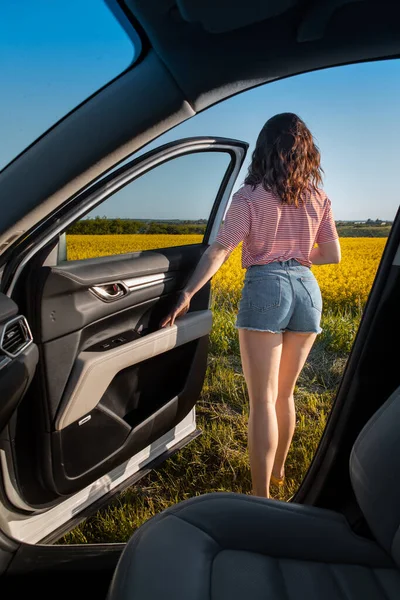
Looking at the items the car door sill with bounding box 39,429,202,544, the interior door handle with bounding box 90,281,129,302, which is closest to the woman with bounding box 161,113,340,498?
the interior door handle with bounding box 90,281,129,302

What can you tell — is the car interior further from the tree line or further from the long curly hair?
the long curly hair

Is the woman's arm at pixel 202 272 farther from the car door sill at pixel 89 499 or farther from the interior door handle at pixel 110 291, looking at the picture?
Result: the car door sill at pixel 89 499

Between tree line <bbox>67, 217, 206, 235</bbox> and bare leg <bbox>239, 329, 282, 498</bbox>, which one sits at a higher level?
tree line <bbox>67, 217, 206, 235</bbox>

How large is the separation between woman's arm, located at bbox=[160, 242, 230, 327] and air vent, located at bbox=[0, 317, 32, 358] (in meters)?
0.66

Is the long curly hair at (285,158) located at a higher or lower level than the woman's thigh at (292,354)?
higher

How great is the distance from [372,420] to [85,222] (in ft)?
3.23

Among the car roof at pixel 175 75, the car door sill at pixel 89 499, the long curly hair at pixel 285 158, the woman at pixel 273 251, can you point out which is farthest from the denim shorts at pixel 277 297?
the car roof at pixel 175 75

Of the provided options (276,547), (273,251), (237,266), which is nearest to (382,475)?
(276,547)

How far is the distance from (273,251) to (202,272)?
27 cm

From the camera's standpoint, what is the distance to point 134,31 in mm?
1187

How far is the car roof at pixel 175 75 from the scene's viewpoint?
1.16 m

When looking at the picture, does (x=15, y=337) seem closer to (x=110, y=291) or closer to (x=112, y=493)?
(x=110, y=291)

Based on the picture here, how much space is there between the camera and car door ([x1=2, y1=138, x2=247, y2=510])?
1.57 metres

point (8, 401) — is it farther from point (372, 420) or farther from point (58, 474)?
point (372, 420)
